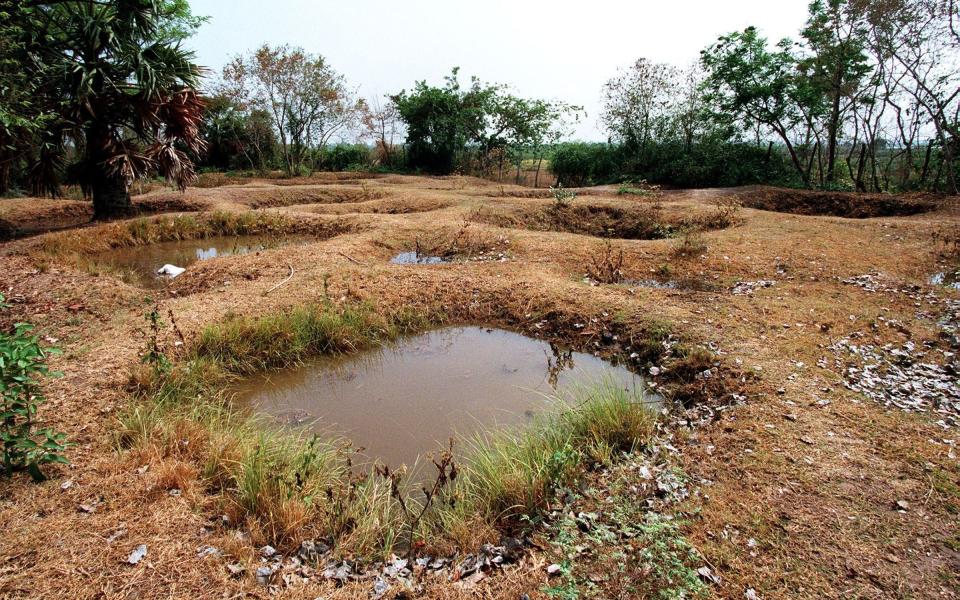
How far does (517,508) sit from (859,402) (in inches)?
121

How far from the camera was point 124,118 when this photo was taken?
1034 centimetres

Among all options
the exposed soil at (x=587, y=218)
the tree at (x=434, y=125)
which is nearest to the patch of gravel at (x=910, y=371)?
the exposed soil at (x=587, y=218)

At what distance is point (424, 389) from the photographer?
4.77 m

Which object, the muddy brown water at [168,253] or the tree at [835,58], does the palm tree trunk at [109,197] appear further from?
the tree at [835,58]

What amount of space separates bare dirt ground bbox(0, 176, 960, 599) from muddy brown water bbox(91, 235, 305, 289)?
72 centimetres

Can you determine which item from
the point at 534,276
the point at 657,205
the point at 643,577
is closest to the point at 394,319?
the point at 534,276

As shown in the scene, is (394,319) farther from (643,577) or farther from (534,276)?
(643,577)

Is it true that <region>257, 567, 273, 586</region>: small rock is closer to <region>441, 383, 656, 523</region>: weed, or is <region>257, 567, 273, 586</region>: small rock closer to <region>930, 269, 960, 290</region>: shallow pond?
<region>441, 383, 656, 523</region>: weed

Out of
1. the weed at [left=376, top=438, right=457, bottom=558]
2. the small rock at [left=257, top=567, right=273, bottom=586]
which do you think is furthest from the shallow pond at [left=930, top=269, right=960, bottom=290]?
the small rock at [left=257, top=567, right=273, bottom=586]

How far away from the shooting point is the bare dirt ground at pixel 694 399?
2.45 m

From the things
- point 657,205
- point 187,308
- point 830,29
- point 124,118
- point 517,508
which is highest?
point 830,29

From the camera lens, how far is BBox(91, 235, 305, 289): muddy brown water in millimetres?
8384

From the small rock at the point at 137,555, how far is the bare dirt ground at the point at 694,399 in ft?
0.15

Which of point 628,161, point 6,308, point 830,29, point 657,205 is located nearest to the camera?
point 6,308
